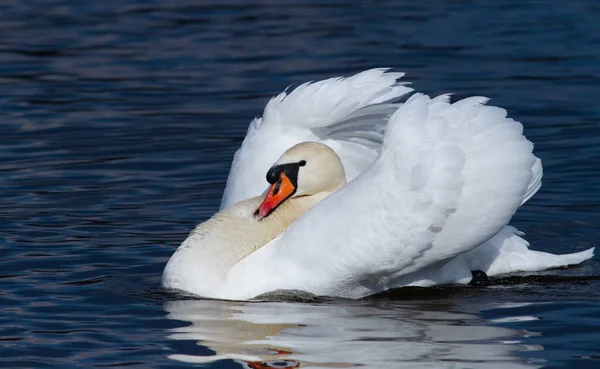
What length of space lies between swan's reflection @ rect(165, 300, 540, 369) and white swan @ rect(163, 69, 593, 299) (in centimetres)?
23

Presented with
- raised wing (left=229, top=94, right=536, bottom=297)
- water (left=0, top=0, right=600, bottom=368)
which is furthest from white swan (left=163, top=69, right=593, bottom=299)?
water (left=0, top=0, right=600, bottom=368)

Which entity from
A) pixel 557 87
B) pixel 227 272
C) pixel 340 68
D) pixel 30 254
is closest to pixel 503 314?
pixel 227 272

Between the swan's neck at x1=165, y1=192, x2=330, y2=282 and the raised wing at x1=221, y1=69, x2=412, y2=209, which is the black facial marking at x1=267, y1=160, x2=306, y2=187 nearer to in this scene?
the swan's neck at x1=165, y1=192, x2=330, y2=282

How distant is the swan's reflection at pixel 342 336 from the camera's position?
7.71 m

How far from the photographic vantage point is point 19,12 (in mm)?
20391

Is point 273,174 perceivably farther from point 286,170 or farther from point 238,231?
point 238,231

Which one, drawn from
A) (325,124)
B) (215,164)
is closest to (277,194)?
(325,124)

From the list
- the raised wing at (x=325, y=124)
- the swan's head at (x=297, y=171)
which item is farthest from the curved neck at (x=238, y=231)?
the raised wing at (x=325, y=124)

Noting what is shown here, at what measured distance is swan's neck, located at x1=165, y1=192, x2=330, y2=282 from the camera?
9345mm

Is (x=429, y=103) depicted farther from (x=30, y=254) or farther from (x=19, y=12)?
(x=19, y=12)

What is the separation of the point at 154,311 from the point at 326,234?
3.77 feet

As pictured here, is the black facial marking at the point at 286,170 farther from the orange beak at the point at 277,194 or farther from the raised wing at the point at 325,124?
the raised wing at the point at 325,124

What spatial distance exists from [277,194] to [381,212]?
3.17 ft

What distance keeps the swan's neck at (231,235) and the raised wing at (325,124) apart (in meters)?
0.57
